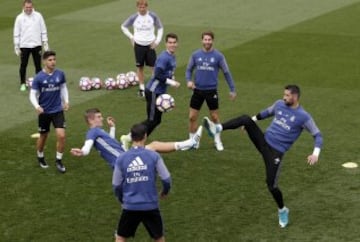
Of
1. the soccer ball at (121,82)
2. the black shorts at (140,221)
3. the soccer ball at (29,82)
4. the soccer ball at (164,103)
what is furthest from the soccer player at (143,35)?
the black shorts at (140,221)

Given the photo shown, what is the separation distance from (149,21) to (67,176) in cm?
724

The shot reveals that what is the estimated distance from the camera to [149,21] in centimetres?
2153

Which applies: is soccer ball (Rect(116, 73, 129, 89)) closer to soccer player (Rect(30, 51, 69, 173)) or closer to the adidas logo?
soccer player (Rect(30, 51, 69, 173))

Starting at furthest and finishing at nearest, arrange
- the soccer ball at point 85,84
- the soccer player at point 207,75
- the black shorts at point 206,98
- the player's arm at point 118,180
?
the soccer ball at point 85,84 → the black shorts at point 206,98 → the soccer player at point 207,75 → the player's arm at point 118,180

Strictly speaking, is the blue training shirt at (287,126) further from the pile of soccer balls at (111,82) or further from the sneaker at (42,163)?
the pile of soccer balls at (111,82)

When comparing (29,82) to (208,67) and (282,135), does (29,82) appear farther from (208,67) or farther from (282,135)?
(282,135)

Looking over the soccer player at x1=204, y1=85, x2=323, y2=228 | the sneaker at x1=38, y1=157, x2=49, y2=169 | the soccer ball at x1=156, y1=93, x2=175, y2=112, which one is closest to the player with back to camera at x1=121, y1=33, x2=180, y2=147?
the soccer ball at x1=156, y1=93, x2=175, y2=112

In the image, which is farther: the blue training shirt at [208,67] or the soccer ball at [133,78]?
the soccer ball at [133,78]

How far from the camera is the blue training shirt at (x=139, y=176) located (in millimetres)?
10484

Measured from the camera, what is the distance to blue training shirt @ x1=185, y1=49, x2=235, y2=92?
646 inches

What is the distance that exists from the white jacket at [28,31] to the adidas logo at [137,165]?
1236 cm

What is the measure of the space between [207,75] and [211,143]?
5.89 feet

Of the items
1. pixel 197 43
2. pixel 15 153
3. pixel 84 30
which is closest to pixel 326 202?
pixel 15 153

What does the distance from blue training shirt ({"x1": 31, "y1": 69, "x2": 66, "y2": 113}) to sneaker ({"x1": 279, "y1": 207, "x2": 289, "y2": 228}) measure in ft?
17.4
